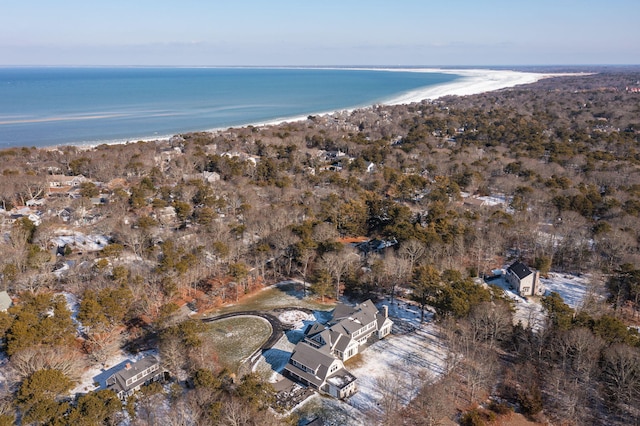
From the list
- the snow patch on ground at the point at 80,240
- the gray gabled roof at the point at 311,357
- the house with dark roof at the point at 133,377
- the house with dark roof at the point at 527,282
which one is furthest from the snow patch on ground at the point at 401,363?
the snow patch on ground at the point at 80,240

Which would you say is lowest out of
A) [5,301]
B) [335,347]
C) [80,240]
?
[335,347]

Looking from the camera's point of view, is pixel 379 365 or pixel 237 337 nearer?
pixel 379 365

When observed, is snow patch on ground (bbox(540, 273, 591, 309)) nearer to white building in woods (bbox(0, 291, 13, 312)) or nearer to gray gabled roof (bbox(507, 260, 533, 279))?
gray gabled roof (bbox(507, 260, 533, 279))

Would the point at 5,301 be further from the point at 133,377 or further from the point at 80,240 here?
the point at 80,240

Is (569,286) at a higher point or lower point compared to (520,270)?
lower

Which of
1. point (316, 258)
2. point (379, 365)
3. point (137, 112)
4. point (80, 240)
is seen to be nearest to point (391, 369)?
point (379, 365)

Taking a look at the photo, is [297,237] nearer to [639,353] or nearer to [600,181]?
[639,353]
